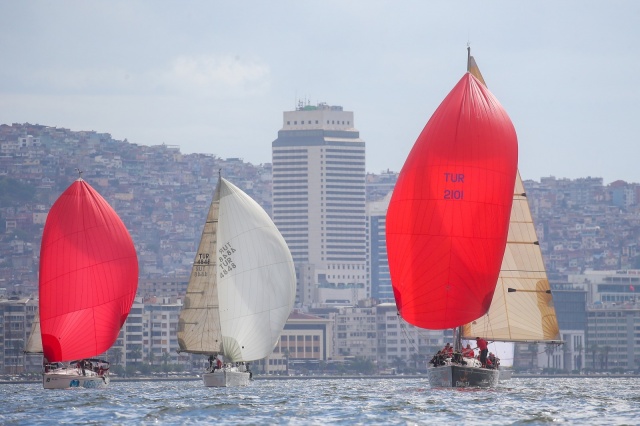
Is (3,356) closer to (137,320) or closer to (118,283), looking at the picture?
(137,320)

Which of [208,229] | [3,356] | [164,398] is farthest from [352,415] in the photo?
[3,356]

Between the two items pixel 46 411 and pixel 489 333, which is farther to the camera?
pixel 489 333

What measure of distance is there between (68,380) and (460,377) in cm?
2020

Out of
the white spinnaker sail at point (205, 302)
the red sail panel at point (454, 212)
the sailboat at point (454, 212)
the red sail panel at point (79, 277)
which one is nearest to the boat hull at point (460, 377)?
the sailboat at point (454, 212)

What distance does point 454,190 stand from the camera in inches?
2026

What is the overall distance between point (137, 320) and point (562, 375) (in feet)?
113

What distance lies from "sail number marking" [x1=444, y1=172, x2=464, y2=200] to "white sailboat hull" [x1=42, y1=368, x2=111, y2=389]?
22.3 meters

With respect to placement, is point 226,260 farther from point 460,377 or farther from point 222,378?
point 460,377

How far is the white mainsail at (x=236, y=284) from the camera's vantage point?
6538 centimetres

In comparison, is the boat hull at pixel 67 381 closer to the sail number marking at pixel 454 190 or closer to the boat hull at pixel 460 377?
the boat hull at pixel 460 377

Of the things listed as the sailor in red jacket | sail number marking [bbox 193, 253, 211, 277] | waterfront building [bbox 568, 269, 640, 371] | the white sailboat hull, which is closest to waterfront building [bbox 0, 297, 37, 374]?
waterfront building [bbox 568, 269, 640, 371]

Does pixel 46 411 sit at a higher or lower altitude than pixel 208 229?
lower

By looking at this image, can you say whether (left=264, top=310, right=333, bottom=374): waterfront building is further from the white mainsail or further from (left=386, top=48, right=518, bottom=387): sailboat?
(left=386, top=48, right=518, bottom=387): sailboat

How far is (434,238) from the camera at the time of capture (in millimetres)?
51406
